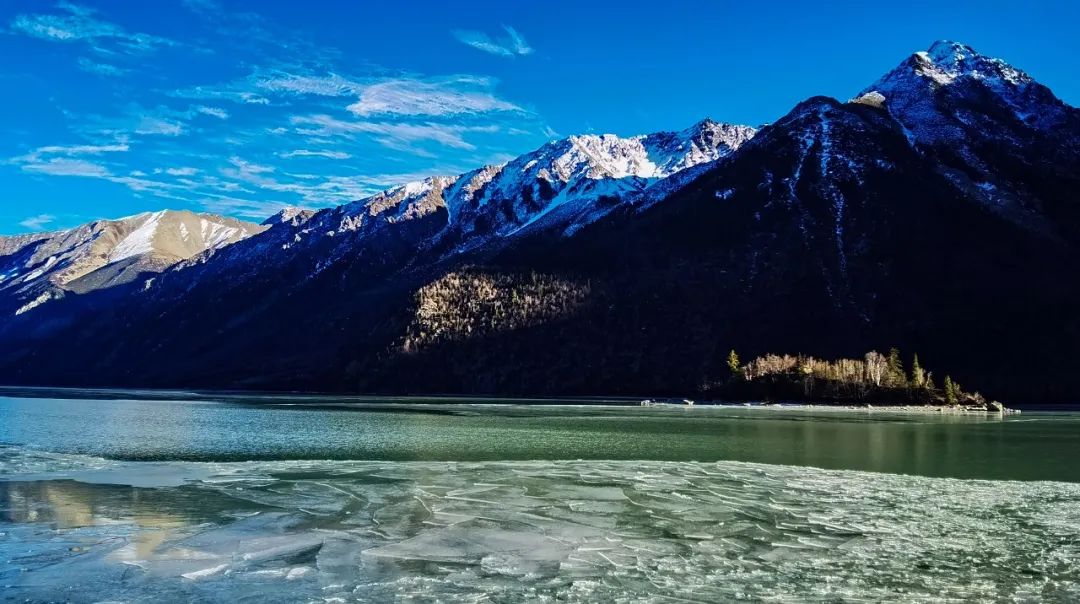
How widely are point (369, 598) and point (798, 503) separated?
20.2 meters

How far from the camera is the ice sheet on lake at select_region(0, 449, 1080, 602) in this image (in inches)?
788

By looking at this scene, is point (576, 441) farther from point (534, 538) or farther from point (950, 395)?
point (950, 395)

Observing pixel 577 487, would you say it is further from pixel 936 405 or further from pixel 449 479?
pixel 936 405

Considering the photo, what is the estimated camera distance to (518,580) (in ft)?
68.7

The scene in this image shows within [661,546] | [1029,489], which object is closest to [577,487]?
[661,546]

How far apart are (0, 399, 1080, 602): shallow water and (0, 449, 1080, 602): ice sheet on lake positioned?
0.35 feet

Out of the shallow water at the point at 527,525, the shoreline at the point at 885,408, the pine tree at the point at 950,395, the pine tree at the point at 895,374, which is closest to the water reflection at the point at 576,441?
the shallow water at the point at 527,525

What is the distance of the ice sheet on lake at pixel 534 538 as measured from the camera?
20.0 meters

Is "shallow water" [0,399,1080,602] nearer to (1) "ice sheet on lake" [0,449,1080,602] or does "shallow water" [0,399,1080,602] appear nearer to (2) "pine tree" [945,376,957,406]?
(1) "ice sheet on lake" [0,449,1080,602]

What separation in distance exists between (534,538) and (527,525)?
2227 millimetres

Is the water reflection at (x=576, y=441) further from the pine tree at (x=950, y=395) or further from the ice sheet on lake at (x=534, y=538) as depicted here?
the pine tree at (x=950, y=395)

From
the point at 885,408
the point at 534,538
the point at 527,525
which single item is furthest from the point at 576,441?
the point at 885,408

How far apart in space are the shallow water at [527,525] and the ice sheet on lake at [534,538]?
4.2 inches

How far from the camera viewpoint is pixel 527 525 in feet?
92.7
